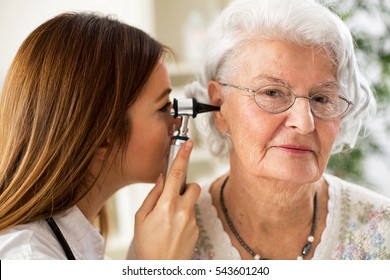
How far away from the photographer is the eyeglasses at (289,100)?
1.18 m

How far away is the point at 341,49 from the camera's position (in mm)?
1207

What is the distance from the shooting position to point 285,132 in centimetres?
118

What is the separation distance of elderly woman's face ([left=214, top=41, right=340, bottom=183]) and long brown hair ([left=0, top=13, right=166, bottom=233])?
279 mm

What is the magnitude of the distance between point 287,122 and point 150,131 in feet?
1.10

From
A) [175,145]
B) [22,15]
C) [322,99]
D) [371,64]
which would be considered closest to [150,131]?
[175,145]

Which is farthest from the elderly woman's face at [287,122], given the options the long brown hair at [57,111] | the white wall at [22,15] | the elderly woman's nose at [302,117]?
the white wall at [22,15]

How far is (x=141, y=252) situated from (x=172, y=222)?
0.31ft

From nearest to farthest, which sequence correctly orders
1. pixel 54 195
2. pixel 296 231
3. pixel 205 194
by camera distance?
pixel 54 195
pixel 296 231
pixel 205 194

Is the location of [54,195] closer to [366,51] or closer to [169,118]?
[169,118]

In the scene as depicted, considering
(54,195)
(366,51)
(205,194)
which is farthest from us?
(366,51)

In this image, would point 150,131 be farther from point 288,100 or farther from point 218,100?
point 288,100

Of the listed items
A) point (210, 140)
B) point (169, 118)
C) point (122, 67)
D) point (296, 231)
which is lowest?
point (296, 231)

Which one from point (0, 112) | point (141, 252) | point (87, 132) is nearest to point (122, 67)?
point (87, 132)

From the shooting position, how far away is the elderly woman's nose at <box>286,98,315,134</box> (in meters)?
1.15
